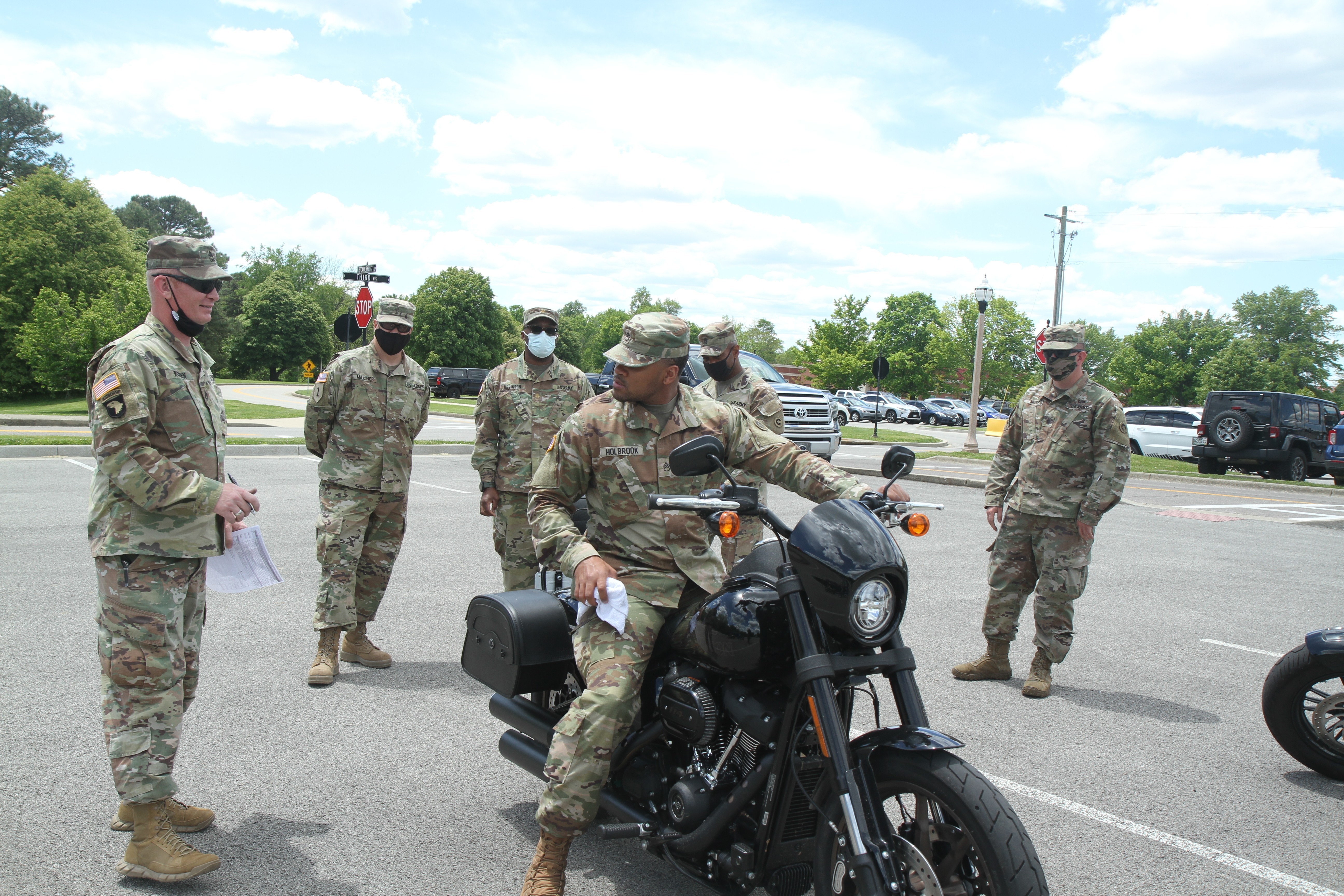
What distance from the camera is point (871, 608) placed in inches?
97.3

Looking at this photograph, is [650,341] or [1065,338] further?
[1065,338]

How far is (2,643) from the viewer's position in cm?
543

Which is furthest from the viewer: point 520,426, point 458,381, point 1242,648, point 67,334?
point 458,381

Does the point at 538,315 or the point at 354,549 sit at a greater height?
the point at 538,315

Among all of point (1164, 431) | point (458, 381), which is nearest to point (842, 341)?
point (458, 381)

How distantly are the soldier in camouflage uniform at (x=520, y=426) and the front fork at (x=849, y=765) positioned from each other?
3.28 meters

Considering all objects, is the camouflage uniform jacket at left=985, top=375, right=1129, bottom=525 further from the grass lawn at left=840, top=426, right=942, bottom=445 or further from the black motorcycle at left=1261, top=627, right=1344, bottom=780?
the grass lawn at left=840, top=426, right=942, bottom=445

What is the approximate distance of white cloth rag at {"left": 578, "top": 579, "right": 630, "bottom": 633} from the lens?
2812 millimetres

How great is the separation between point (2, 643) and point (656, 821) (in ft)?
15.3

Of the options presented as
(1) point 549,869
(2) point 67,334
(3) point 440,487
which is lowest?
(3) point 440,487

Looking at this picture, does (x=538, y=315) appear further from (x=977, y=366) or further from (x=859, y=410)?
(x=859, y=410)

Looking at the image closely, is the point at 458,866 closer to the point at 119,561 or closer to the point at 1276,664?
the point at 119,561

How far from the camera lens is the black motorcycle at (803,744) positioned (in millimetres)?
2299

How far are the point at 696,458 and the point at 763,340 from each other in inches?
5333
